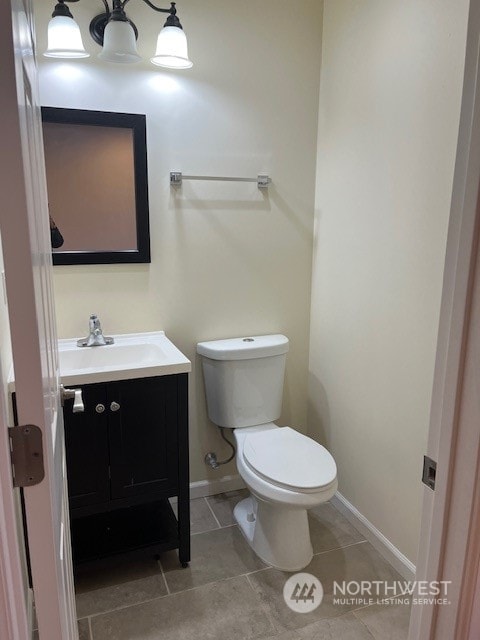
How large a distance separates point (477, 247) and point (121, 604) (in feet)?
5.95

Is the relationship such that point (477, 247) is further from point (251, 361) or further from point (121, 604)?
point (121, 604)

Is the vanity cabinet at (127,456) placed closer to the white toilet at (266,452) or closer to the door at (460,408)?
the white toilet at (266,452)

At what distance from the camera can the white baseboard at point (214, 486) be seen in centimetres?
251

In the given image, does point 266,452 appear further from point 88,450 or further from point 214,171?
point 214,171

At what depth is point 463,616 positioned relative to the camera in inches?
33.2

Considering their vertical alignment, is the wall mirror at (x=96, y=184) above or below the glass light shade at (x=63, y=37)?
below

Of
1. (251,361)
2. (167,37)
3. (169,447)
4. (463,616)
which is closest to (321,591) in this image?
(169,447)

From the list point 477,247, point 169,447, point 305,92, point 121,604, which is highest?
point 305,92

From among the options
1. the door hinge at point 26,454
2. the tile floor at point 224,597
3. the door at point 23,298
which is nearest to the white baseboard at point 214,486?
the tile floor at point 224,597

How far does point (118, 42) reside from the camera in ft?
5.92

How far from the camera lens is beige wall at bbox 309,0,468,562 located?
1.68m

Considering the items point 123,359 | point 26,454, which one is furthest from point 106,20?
point 26,454

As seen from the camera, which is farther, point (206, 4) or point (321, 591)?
point (206, 4)

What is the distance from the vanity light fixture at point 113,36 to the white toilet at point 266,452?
1.28 metres
